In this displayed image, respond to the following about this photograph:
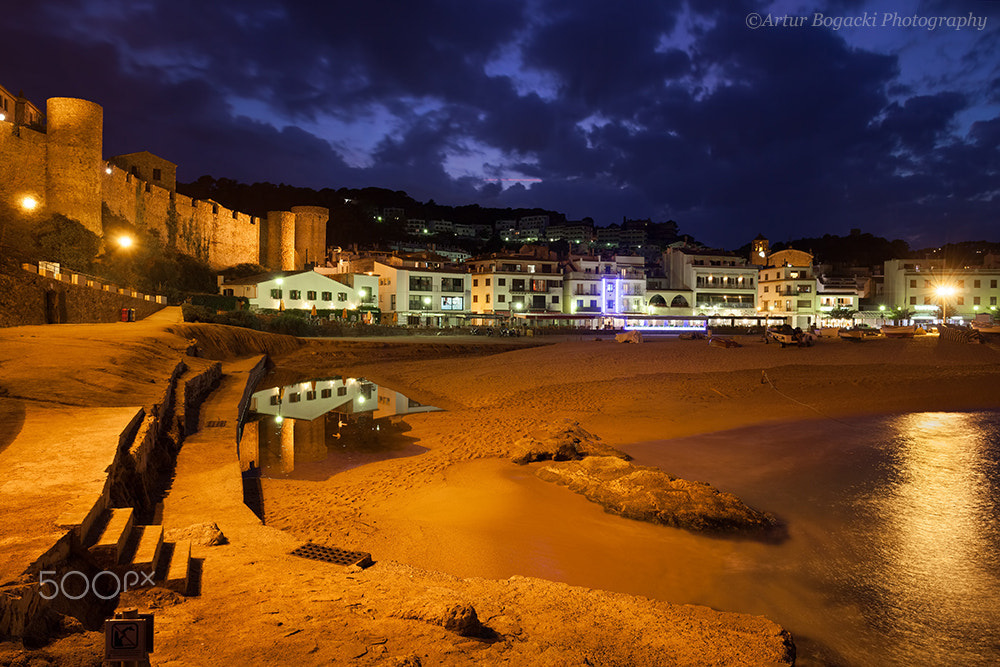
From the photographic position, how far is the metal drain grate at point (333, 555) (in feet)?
18.0

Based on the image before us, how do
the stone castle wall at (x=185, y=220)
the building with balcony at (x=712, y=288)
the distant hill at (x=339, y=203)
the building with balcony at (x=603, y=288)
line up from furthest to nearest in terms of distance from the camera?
1. the distant hill at (x=339, y=203)
2. the building with balcony at (x=712, y=288)
3. the building with balcony at (x=603, y=288)
4. the stone castle wall at (x=185, y=220)

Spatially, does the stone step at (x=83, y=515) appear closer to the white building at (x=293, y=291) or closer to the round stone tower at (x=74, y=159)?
the round stone tower at (x=74, y=159)

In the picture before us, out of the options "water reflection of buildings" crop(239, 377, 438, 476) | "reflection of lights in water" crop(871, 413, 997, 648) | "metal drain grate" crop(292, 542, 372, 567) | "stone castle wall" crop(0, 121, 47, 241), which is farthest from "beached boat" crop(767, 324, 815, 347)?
"stone castle wall" crop(0, 121, 47, 241)

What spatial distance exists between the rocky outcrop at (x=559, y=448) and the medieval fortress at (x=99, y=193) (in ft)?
114

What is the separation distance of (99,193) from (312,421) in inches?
1258

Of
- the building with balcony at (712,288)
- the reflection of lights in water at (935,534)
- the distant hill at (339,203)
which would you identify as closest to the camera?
the reflection of lights in water at (935,534)

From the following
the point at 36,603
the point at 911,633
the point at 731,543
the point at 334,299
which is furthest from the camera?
the point at 334,299

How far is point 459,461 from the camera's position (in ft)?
35.9

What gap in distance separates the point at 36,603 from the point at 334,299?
155 feet

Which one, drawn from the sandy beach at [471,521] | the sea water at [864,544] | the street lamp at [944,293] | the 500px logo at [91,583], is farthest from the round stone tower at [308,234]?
the street lamp at [944,293]

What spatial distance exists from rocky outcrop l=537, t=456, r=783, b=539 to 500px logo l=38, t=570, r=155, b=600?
→ 638cm

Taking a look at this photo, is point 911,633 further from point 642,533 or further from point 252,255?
point 252,255

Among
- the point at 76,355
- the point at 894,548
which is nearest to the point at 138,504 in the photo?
the point at 76,355

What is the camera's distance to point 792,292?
2303 inches
